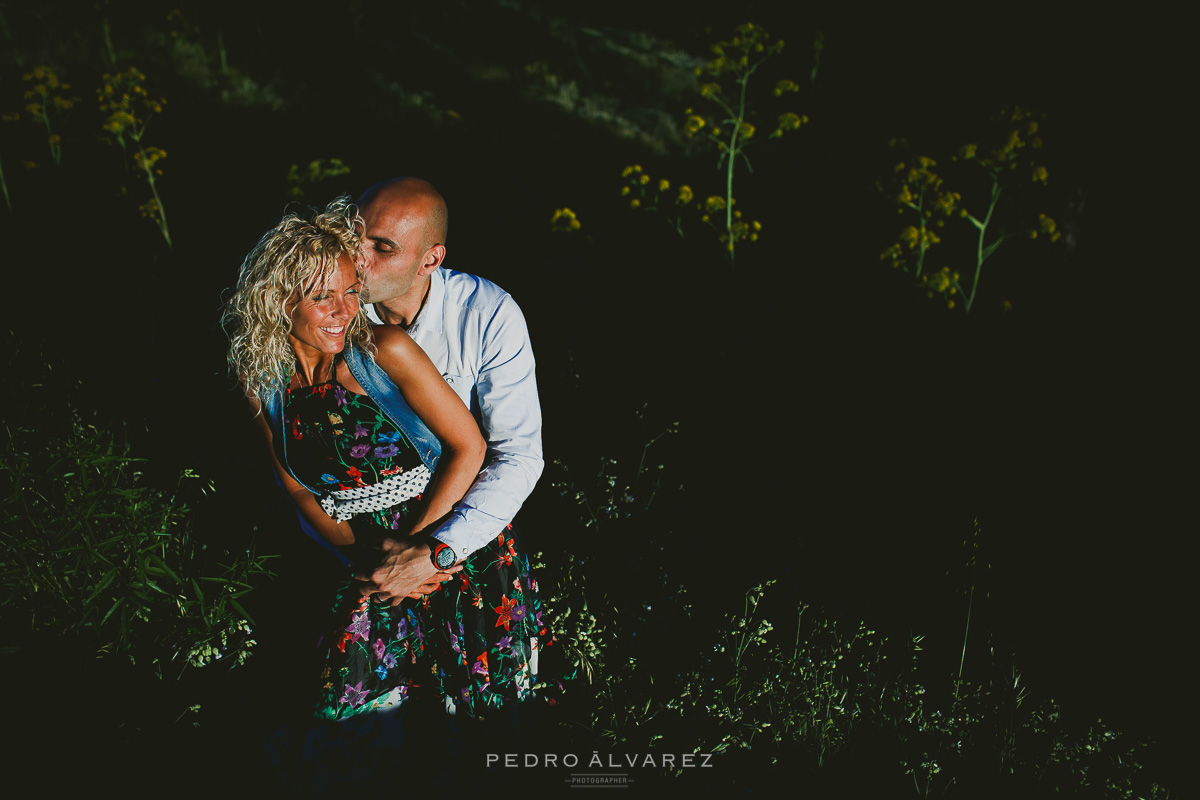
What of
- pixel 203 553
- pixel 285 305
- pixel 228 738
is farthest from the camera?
pixel 203 553

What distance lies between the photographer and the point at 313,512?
82.7 inches

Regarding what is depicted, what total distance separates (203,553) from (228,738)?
768mm

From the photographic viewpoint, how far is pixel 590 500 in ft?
10.8

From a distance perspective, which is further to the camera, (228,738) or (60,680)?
(228,738)

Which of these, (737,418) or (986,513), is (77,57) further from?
(986,513)

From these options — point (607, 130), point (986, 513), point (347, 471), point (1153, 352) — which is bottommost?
point (986, 513)

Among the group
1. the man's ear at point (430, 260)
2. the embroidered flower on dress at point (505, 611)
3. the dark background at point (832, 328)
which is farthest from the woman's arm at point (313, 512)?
the dark background at point (832, 328)

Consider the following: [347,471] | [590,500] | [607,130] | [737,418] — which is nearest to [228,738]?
[347,471]

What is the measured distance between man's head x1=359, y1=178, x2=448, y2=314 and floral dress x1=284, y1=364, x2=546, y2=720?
17.4 inches

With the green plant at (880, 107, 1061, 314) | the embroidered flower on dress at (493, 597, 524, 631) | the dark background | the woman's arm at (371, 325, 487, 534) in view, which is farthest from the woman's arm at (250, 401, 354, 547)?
the green plant at (880, 107, 1061, 314)

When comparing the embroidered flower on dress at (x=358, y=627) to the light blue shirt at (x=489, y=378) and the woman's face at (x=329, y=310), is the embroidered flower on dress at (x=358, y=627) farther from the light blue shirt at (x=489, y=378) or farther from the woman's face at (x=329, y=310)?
the woman's face at (x=329, y=310)

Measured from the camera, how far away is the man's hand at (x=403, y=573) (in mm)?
1917

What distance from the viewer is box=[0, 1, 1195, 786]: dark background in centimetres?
297

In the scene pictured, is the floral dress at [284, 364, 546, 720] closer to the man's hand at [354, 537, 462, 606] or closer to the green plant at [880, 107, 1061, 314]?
the man's hand at [354, 537, 462, 606]
